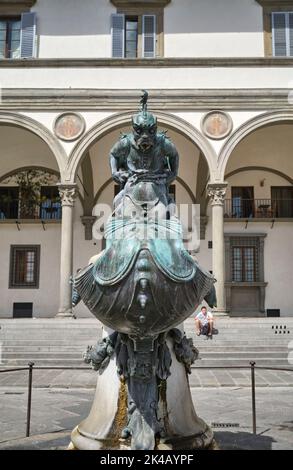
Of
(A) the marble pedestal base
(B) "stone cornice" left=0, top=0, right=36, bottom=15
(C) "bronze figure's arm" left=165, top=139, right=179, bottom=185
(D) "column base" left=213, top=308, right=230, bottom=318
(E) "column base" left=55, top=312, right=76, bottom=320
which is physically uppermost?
(B) "stone cornice" left=0, top=0, right=36, bottom=15

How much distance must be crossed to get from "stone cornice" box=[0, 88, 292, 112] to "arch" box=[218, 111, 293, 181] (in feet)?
0.93

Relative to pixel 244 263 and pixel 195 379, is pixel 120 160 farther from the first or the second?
pixel 244 263

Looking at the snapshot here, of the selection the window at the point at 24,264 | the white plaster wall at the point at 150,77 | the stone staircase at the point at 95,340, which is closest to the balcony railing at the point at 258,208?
the white plaster wall at the point at 150,77

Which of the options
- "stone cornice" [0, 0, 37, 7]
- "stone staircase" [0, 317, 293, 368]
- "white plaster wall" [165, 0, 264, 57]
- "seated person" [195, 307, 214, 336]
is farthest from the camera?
"stone cornice" [0, 0, 37, 7]

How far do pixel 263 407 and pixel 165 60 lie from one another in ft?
44.8

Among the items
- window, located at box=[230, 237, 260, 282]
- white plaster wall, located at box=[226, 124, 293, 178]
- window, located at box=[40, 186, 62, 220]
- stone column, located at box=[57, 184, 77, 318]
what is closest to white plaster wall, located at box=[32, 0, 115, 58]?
stone column, located at box=[57, 184, 77, 318]

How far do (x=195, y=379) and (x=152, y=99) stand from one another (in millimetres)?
10841

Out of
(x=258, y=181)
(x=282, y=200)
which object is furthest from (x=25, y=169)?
(x=282, y=200)

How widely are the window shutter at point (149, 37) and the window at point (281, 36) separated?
174 inches

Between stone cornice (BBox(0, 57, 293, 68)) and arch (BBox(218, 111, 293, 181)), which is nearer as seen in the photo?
arch (BBox(218, 111, 293, 181))

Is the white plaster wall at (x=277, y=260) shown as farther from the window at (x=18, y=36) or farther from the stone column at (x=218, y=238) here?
the window at (x=18, y=36)

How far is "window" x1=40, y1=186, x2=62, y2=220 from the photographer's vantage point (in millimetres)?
21969

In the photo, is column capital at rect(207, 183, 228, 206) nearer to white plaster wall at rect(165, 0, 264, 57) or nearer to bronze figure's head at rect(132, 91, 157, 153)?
white plaster wall at rect(165, 0, 264, 57)
